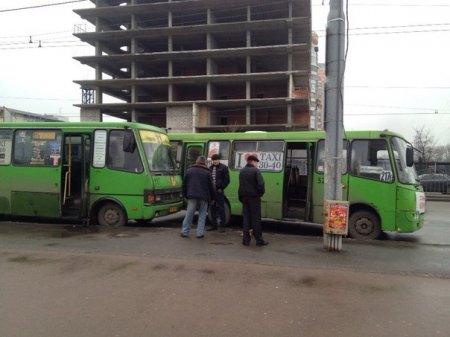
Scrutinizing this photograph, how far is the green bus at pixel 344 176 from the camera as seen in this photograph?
8984 millimetres

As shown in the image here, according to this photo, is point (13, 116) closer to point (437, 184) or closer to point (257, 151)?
point (257, 151)

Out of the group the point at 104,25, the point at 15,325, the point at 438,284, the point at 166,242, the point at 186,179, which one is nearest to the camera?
the point at 15,325

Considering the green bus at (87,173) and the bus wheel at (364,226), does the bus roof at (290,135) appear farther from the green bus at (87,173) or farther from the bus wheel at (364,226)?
the bus wheel at (364,226)

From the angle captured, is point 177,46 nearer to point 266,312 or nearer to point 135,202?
point 135,202

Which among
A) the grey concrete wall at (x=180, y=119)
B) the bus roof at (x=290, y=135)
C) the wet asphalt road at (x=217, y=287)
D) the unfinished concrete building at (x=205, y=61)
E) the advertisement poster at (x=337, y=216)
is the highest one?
the unfinished concrete building at (x=205, y=61)

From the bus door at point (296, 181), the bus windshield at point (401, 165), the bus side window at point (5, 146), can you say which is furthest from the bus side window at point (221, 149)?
the bus side window at point (5, 146)

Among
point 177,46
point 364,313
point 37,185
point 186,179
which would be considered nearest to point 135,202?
point 186,179

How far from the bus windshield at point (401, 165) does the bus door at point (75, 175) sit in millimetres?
7349

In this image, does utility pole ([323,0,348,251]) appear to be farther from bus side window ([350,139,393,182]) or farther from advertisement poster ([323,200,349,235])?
bus side window ([350,139,393,182])

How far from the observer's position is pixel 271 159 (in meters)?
10.6

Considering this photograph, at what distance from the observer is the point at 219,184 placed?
383 inches

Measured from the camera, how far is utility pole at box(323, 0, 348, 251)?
7230mm

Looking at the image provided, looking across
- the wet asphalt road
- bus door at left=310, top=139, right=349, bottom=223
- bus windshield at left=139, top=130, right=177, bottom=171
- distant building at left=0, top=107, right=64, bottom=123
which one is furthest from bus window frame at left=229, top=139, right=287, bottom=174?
distant building at left=0, top=107, right=64, bottom=123

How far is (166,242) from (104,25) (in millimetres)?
54730
